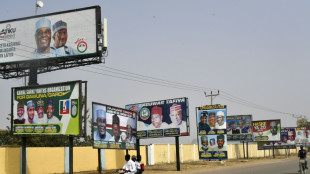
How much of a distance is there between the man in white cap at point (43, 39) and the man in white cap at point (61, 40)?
2.11 feet

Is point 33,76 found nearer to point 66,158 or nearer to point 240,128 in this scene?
point 66,158

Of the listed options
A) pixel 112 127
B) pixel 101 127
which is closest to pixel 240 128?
pixel 112 127

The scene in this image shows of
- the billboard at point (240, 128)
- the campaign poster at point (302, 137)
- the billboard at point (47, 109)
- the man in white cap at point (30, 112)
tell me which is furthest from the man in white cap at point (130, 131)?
the campaign poster at point (302, 137)

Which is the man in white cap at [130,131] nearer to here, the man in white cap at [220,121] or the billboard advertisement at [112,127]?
the billboard advertisement at [112,127]

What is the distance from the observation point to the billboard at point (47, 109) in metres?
19.3

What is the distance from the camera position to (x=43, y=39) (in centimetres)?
3891

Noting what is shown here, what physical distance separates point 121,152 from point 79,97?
16.5m

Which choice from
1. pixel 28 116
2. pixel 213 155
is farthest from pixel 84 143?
pixel 28 116

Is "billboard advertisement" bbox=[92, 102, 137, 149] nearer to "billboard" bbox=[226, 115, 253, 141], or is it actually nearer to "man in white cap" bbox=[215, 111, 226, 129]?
"man in white cap" bbox=[215, 111, 226, 129]

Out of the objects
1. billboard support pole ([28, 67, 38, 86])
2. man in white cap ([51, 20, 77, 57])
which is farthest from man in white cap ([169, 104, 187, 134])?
billboard support pole ([28, 67, 38, 86])

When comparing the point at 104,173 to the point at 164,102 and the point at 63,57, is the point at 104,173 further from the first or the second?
the point at 63,57

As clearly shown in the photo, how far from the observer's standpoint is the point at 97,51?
1439 inches

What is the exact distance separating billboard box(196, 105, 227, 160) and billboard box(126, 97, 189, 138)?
7.46m

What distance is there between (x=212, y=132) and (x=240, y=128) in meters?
16.9
